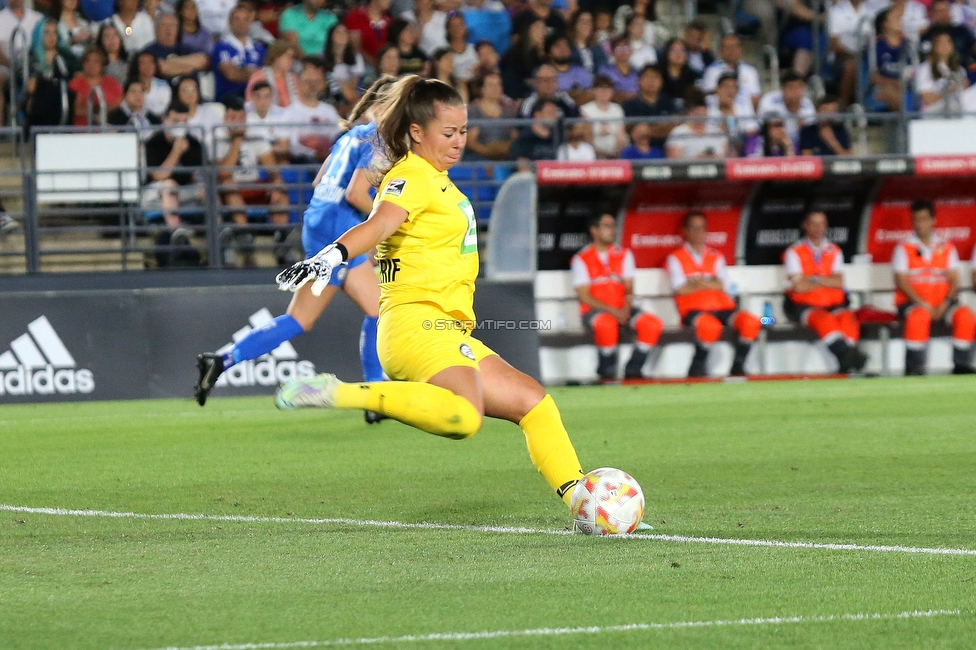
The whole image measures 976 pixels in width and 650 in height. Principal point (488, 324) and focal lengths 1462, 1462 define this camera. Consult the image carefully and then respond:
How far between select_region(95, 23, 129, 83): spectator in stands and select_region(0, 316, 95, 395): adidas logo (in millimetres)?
3817

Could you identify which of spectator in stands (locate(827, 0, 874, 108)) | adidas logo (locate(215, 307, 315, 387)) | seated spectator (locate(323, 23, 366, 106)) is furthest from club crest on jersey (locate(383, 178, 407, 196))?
spectator in stands (locate(827, 0, 874, 108))

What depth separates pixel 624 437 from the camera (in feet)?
31.5

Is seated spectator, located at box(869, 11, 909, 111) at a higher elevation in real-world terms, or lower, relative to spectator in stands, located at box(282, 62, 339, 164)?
higher

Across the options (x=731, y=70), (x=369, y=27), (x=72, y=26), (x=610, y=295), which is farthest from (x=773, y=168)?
(x=72, y=26)

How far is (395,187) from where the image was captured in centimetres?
575

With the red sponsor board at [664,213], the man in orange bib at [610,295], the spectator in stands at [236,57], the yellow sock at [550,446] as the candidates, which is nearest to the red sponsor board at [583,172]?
the man in orange bib at [610,295]

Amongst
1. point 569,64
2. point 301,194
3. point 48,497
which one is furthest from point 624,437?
point 569,64

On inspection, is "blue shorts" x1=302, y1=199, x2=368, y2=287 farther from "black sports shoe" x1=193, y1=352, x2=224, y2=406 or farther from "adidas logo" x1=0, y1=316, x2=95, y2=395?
"adidas logo" x1=0, y1=316, x2=95, y2=395

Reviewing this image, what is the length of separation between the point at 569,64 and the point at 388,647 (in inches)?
563

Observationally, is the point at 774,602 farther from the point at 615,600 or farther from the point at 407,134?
the point at 407,134

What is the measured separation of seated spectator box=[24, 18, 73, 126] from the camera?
50.9 ft

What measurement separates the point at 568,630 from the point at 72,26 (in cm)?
1404

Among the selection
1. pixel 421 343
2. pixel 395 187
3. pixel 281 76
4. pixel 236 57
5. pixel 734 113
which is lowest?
pixel 421 343

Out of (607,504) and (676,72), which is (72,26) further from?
(607,504)
